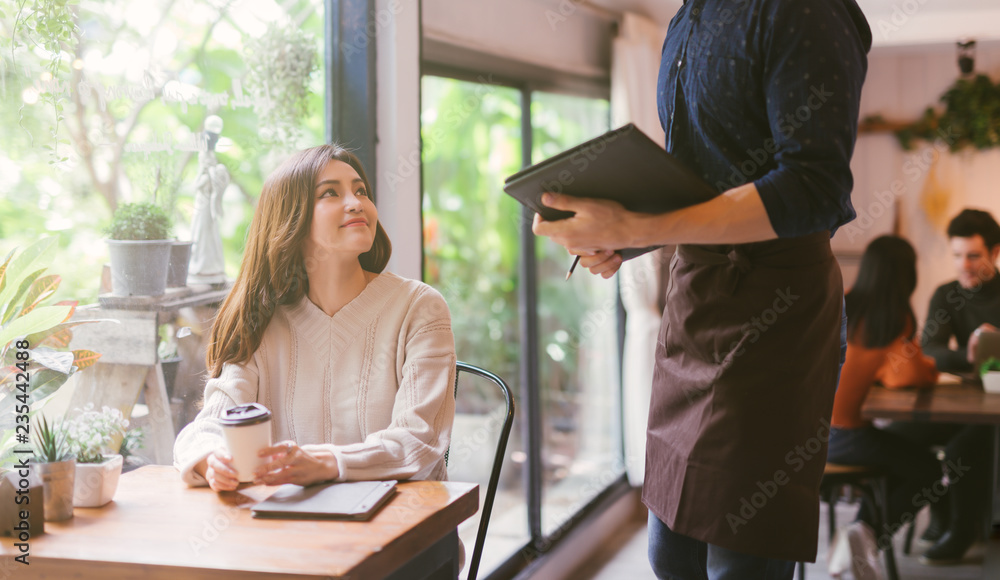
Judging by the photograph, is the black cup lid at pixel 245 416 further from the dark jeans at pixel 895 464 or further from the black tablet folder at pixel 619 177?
the dark jeans at pixel 895 464

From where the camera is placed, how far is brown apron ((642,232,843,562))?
3.96 feet

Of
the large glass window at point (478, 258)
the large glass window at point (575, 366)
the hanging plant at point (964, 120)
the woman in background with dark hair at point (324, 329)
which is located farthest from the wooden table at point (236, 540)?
the hanging plant at point (964, 120)

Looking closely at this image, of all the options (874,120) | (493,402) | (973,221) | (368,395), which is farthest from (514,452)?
(874,120)

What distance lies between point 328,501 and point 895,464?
2583 mm

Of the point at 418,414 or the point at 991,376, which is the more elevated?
the point at 418,414

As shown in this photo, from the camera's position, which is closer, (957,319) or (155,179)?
(155,179)

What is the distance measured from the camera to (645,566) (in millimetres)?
3379

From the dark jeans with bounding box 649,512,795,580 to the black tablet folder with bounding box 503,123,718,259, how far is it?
0.56m

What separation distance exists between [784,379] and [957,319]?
3201mm

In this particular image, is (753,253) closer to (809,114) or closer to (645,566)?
(809,114)

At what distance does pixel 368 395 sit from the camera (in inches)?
61.1

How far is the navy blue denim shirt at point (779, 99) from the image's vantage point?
107cm

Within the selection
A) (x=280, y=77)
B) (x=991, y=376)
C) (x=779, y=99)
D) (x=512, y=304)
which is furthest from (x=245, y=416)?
(x=512, y=304)

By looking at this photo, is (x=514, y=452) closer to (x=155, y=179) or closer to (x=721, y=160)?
(x=155, y=179)
